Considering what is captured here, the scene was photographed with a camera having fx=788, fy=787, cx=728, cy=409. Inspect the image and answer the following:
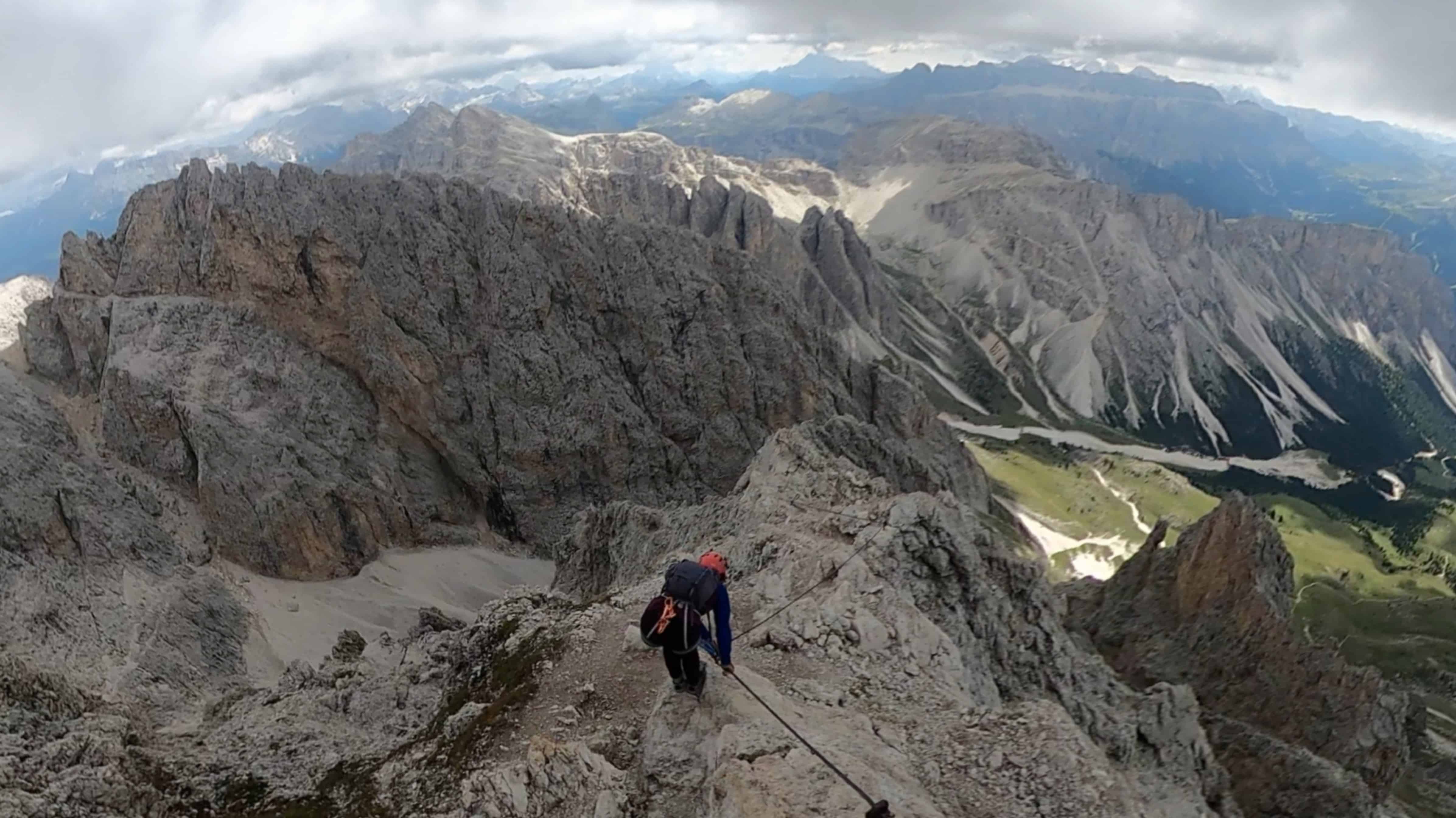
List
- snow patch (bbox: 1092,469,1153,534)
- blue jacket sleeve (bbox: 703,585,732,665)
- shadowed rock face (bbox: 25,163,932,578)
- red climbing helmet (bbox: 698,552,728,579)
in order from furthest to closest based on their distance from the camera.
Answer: snow patch (bbox: 1092,469,1153,534) → shadowed rock face (bbox: 25,163,932,578) → blue jacket sleeve (bbox: 703,585,732,665) → red climbing helmet (bbox: 698,552,728,579)

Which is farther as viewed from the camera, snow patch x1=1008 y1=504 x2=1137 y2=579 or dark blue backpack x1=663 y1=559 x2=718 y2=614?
snow patch x1=1008 y1=504 x2=1137 y2=579

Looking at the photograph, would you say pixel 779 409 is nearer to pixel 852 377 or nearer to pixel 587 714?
pixel 852 377

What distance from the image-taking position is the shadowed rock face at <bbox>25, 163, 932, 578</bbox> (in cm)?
6856

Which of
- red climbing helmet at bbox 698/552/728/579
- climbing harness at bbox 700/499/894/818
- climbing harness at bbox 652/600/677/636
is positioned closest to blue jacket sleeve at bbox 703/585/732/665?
climbing harness at bbox 700/499/894/818

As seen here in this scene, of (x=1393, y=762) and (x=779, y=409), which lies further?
(x=779, y=409)

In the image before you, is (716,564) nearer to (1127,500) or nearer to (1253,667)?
(1253,667)

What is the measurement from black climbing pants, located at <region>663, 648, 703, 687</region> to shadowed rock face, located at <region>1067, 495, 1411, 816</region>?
28923 mm

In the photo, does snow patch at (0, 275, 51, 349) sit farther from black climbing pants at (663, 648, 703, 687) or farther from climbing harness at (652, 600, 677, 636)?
climbing harness at (652, 600, 677, 636)

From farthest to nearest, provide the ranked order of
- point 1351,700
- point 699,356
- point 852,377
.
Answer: point 852,377, point 699,356, point 1351,700

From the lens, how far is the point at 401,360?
271 feet

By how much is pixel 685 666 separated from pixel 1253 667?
1724 inches

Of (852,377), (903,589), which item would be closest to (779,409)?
(852,377)

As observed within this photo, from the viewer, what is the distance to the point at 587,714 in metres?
18.1

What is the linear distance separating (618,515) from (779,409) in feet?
167
